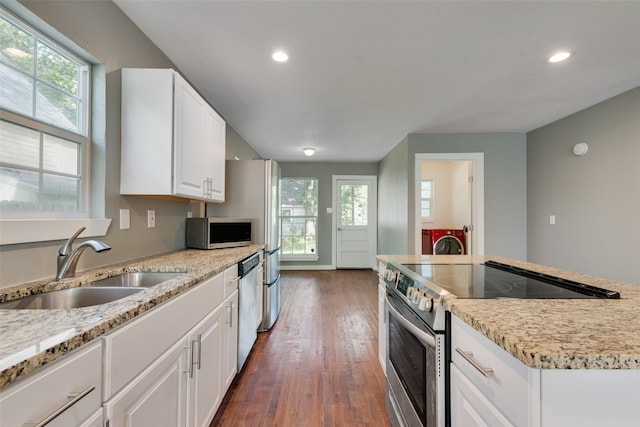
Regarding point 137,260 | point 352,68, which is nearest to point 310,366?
point 137,260

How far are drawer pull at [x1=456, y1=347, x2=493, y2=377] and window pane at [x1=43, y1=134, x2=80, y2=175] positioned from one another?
Result: 1.78 m

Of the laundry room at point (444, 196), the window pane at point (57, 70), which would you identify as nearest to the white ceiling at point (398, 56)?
the window pane at point (57, 70)

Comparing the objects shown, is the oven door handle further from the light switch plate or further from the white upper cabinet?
the light switch plate

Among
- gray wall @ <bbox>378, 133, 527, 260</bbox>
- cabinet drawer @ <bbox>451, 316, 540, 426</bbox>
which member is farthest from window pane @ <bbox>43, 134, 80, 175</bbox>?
gray wall @ <bbox>378, 133, 527, 260</bbox>

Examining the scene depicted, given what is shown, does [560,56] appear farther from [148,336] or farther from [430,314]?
[148,336]

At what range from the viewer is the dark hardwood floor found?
5.46 feet

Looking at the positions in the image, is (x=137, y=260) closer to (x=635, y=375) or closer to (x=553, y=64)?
(x=635, y=375)

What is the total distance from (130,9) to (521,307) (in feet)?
7.56

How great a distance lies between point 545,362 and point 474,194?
3.69m

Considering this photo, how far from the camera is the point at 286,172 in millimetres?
5930

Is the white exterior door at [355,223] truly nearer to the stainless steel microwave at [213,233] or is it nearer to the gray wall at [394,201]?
the gray wall at [394,201]

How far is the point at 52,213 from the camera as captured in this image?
1255 mm

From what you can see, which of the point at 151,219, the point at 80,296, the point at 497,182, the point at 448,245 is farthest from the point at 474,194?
the point at 80,296

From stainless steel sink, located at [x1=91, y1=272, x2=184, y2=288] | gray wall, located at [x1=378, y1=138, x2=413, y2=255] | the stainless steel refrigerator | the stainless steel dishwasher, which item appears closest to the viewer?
stainless steel sink, located at [x1=91, y1=272, x2=184, y2=288]
